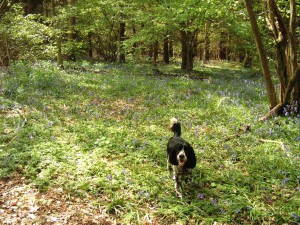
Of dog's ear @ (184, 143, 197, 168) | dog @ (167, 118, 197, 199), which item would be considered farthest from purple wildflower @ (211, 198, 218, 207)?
dog's ear @ (184, 143, 197, 168)

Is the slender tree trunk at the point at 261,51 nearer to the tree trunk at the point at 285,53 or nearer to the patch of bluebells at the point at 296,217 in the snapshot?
the tree trunk at the point at 285,53

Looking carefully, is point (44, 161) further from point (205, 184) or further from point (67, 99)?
point (67, 99)

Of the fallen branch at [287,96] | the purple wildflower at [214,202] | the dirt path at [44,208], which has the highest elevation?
the fallen branch at [287,96]

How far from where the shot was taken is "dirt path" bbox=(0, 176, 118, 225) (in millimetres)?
4738

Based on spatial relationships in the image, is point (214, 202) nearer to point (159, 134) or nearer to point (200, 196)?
point (200, 196)

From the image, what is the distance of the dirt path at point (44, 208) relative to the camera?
15.5 feet

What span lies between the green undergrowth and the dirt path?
17cm

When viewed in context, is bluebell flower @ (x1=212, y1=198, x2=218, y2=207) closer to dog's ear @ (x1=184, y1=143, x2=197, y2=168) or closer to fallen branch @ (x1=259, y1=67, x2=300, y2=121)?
dog's ear @ (x1=184, y1=143, x2=197, y2=168)

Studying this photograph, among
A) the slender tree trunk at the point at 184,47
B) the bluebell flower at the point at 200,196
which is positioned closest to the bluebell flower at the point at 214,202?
the bluebell flower at the point at 200,196

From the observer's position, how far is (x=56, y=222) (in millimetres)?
4707

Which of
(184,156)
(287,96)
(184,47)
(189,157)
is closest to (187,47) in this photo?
(184,47)

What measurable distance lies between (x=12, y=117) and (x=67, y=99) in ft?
9.62

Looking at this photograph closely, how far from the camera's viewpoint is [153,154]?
266 inches

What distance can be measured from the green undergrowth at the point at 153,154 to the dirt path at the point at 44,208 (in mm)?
173
